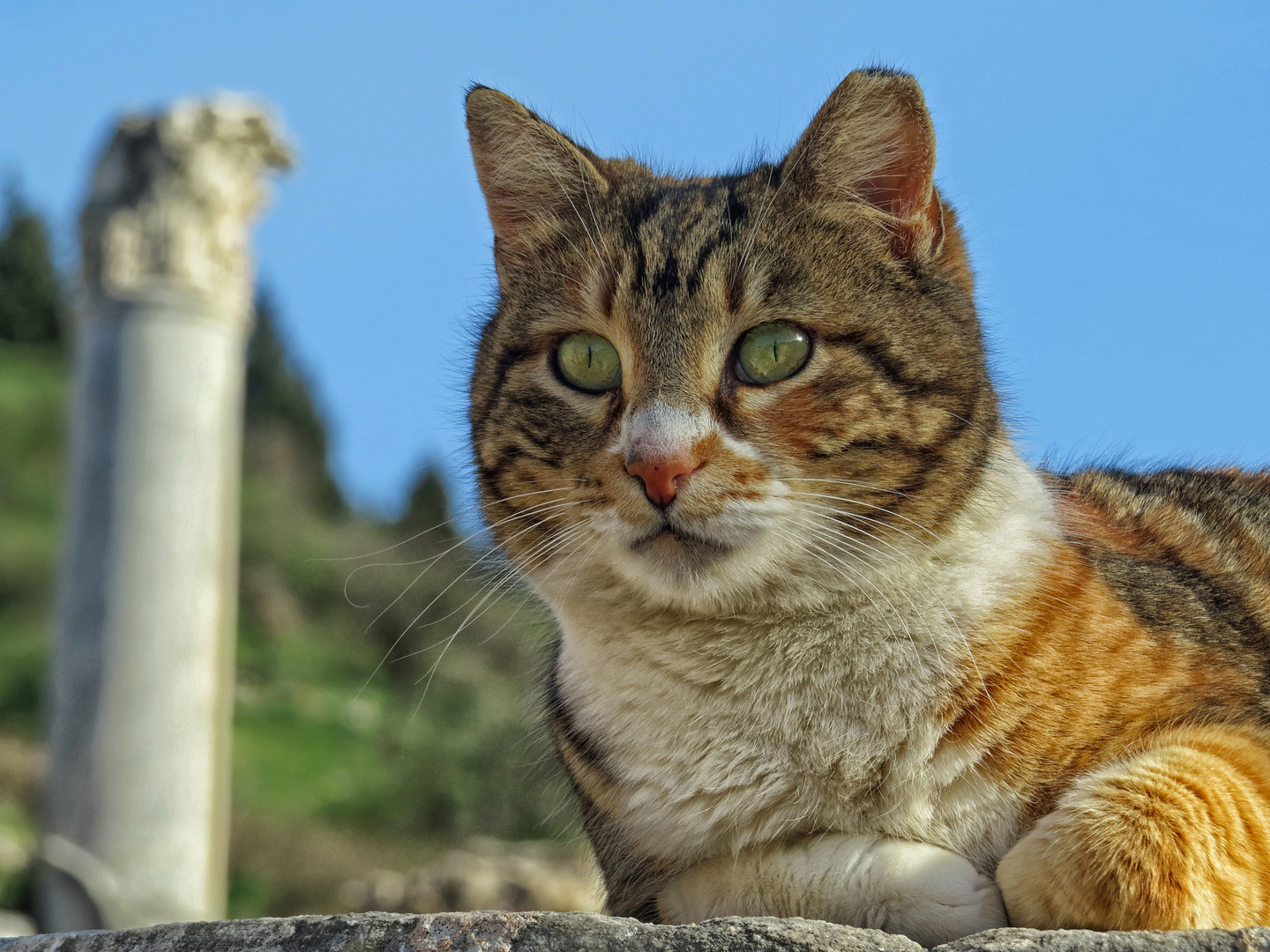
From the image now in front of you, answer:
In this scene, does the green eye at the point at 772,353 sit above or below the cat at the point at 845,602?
above

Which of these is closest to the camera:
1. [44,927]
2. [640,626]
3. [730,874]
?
[730,874]

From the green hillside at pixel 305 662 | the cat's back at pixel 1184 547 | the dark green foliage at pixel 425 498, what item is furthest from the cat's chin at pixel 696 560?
the dark green foliage at pixel 425 498

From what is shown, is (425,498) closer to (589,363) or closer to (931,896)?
(589,363)

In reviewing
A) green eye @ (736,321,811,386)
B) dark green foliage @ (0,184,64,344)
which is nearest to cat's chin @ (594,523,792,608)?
green eye @ (736,321,811,386)

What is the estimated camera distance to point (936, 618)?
80.5 inches

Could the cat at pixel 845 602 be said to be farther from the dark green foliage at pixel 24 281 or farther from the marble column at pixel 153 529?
the dark green foliage at pixel 24 281

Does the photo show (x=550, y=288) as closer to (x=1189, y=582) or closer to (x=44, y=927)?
(x=1189, y=582)

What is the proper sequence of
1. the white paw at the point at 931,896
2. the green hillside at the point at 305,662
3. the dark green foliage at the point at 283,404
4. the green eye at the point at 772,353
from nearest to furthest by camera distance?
the white paw at the point at 931,896, the green eye at the point at 772,353, the green hillside at the point at 305,662, the dark green foliage at the point at 283,404

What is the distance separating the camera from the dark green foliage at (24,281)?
1203 inches

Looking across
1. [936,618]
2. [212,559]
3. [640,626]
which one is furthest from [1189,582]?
[212,559]

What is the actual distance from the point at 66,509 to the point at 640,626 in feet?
27.9

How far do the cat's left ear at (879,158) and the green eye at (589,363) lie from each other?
505 millimetres

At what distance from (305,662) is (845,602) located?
21.5 m

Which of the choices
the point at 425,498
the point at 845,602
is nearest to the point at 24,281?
the point at 425,498
